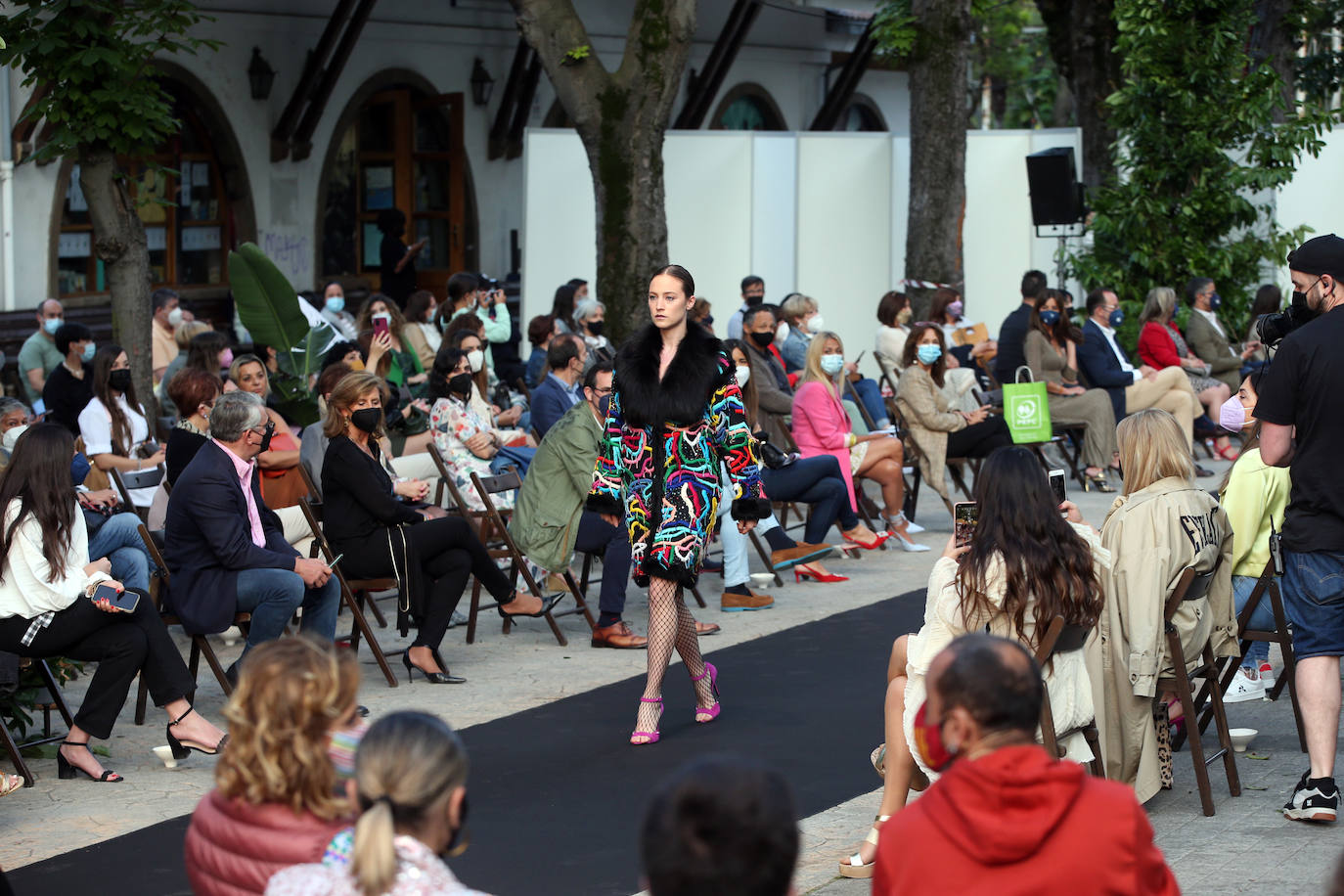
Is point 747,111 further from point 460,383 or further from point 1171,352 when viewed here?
point 460,383

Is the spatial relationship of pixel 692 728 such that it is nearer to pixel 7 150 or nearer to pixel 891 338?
pixel 891 338

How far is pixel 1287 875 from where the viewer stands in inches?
201

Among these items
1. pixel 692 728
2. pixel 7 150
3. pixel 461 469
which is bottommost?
pixel 692 728

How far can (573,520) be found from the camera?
28.9 ft

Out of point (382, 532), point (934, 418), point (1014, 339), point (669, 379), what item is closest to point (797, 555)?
point (934, 418)

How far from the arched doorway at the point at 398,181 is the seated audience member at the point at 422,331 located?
6.28m

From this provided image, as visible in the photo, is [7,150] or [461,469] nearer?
[461,469]

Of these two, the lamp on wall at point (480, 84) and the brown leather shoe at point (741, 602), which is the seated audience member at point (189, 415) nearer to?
the brown leather shoe at point (741, 602)

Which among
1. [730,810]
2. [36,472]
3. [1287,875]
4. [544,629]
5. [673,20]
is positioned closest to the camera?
[730,810]

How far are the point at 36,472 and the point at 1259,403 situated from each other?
4.22 metres

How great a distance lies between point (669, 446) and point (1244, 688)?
106 inches

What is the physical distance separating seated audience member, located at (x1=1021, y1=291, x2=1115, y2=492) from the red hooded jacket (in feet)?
34.5

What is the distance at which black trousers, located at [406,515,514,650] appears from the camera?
8.02 m

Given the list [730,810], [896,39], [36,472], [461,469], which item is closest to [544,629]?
[461,469]
